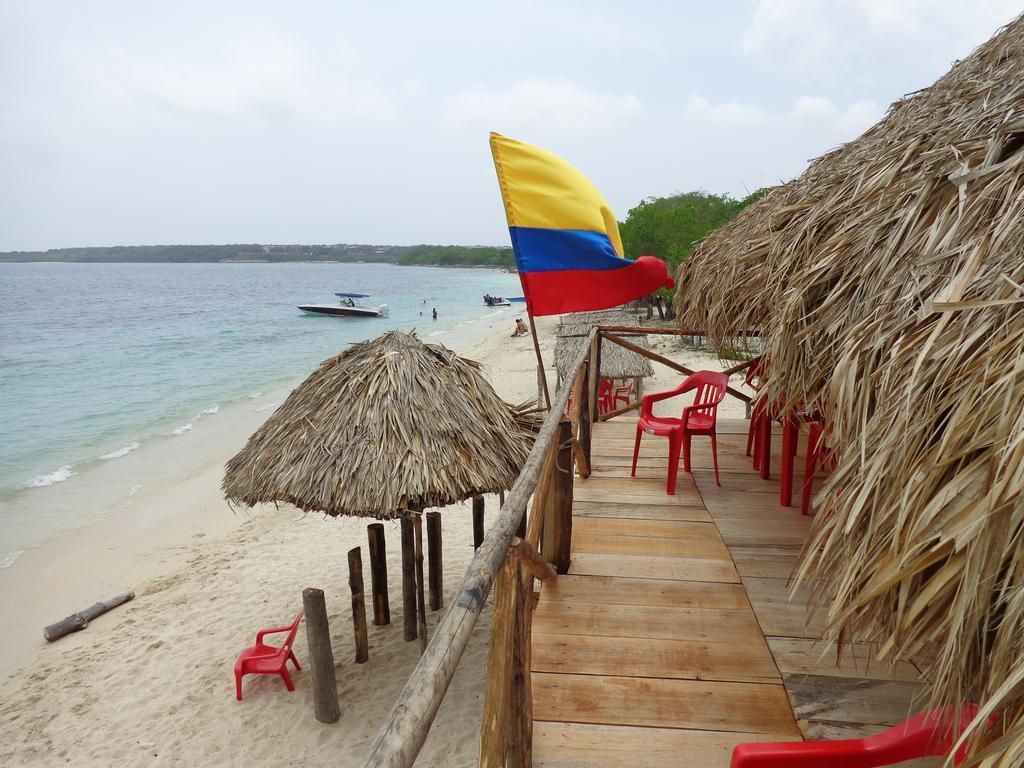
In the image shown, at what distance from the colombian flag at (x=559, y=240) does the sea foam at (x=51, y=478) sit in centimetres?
1428

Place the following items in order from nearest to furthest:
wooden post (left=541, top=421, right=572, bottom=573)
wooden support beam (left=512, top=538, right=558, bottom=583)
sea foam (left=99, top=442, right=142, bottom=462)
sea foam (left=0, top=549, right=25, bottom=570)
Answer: wooden support beam (left=512, top=538, right=558, bottom=583) < wooden post (left=541, top=421, right=572, bottom=573) < sea foam (left=0, top=549, right=25, bottom=570) < sea foam (left=99, top=442, right=142, bottom=462)

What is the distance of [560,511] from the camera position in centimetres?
327

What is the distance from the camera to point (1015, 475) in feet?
3.89

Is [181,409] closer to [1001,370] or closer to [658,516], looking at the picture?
[658,516]

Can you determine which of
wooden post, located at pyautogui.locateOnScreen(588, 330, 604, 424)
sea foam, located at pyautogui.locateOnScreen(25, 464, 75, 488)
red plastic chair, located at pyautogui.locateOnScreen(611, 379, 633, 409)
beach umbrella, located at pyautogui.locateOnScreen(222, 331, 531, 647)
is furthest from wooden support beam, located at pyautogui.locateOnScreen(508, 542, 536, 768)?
sea foam, located at pyautogui.locateOnScreen(25, 464, 75, 488)

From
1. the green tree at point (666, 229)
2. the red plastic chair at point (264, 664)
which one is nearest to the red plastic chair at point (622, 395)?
the red plastic chair at point (264, 664)

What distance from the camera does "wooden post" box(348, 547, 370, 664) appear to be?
221 inches

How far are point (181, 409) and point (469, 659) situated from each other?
1797 cm

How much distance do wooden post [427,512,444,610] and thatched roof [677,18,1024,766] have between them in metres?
4.20

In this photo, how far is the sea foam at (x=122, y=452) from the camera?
49.6ft

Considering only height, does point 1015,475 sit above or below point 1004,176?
below

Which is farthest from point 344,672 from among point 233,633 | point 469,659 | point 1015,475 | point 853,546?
point 1015,475

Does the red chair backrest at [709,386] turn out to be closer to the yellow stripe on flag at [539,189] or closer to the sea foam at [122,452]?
the yellow stripe on flag at [539,189]

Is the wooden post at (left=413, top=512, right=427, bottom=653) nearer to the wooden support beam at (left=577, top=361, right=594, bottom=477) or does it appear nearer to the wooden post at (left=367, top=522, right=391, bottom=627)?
the wooden post at (left=367, top=522, right=391, bottom=627)
